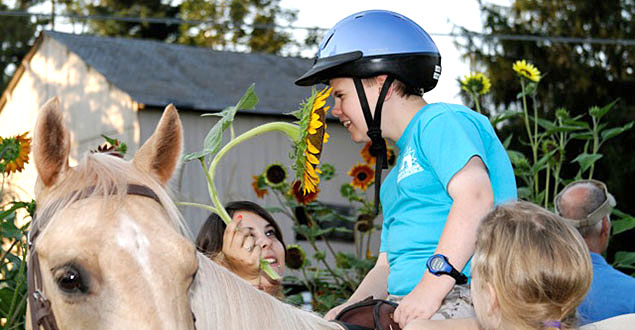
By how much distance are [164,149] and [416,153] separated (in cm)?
92

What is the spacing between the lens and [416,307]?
8.24 ft

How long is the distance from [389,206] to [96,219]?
1295 mm

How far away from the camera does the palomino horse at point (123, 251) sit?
6.31ft

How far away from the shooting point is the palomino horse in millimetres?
1922

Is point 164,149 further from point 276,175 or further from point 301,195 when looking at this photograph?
point 276,175

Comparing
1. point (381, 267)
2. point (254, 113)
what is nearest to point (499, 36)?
point (254, 113)

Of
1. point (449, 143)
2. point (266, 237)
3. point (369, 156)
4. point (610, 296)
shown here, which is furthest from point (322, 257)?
point (449, 143)

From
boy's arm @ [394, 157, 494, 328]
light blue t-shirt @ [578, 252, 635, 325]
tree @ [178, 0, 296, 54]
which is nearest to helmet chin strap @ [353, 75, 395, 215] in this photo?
boy's arm @ [394, 157, 494, 328]

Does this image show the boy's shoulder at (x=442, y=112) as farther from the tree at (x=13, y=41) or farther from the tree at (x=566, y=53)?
the tree at (x=13, y=41)

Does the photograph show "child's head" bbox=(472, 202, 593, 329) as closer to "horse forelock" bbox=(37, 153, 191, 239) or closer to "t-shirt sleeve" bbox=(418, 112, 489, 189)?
"t-shirt sleeve" bbox=(418, 112, 489, 189)

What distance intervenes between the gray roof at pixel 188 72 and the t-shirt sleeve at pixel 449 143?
1419cm

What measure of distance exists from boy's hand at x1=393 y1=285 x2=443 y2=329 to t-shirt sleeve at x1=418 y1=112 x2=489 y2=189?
383mm

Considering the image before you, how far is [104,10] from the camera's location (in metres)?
36.9

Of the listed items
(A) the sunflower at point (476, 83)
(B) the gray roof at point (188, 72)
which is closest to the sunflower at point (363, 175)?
(A) the sunflower at point (476, 83)
